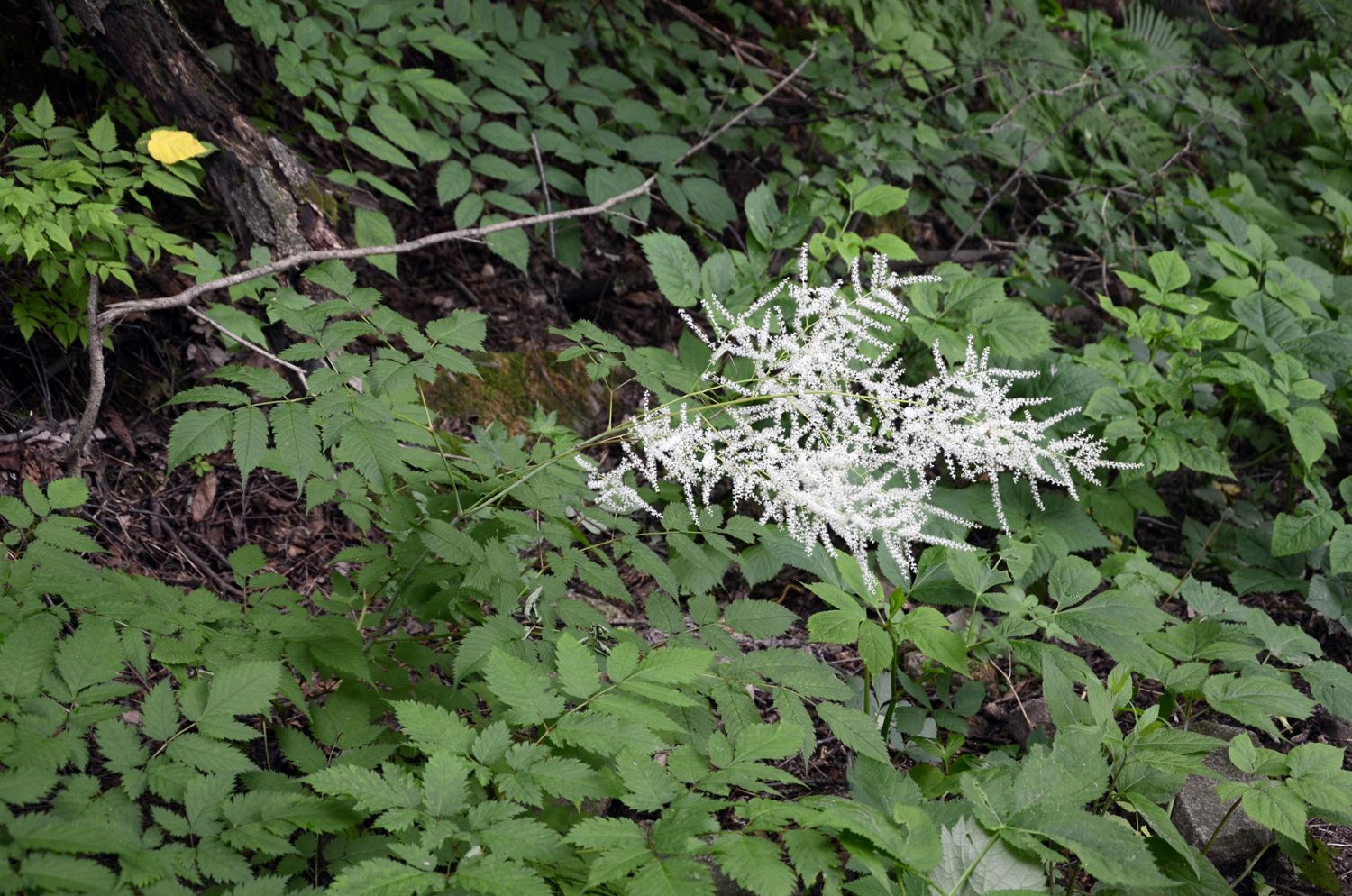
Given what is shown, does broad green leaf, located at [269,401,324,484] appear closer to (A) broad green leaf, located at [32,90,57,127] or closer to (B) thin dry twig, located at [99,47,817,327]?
(B) thin dry twig, located at [99,47,817,327]

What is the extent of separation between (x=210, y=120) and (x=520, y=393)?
1.57 m

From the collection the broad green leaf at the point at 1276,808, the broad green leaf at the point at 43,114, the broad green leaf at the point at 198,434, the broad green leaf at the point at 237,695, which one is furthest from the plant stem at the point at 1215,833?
the broad green leaf at the point at 43,114

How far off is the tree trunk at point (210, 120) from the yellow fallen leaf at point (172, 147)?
14 cm

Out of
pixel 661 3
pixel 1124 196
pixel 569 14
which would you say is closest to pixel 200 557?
pixel 569 14

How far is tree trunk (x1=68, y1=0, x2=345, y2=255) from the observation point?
3408 millimetres

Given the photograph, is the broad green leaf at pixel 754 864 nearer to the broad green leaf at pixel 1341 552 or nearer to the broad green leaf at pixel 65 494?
the broad green leaf at pixel 65 494

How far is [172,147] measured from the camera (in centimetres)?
323

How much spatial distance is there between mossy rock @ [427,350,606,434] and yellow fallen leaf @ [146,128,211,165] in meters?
1.22

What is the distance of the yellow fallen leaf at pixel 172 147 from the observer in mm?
3205

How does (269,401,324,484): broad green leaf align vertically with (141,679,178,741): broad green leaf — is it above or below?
above

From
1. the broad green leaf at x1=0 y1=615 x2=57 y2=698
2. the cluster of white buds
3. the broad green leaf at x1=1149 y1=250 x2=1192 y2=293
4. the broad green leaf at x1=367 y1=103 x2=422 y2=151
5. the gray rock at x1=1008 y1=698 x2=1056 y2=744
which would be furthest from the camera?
the broad green leaf at x1=1149 y1=250 x2=1192 y2=293

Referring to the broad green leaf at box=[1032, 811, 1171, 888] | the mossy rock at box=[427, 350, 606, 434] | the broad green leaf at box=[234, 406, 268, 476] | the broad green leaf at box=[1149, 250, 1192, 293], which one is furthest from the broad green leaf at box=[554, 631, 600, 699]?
the broad green leaf at box=[1149, 250, 1192, 293]

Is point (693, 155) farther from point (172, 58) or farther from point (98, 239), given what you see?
point (98, 239)

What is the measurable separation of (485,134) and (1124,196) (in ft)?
11.9
